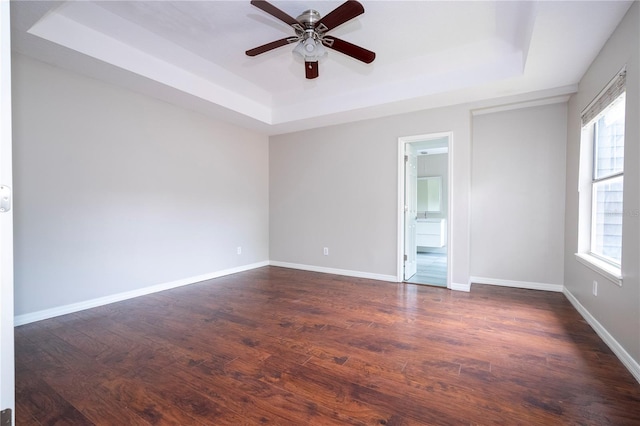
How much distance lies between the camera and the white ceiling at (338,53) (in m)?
2.44

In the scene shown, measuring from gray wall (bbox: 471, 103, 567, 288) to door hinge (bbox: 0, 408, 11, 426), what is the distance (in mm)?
4712

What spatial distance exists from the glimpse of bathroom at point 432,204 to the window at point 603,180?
3.45m

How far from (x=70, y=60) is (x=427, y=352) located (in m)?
4.06

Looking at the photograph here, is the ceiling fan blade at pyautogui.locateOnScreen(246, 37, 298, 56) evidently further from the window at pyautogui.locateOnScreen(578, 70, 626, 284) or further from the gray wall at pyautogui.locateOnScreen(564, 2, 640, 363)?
the window at pyautogui.locateOnScreen(578, 70, 626, 284)

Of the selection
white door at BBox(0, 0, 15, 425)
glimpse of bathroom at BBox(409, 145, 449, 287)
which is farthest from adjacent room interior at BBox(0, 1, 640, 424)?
glimpse of bathroom at BBox(409, 145, 449, 287)

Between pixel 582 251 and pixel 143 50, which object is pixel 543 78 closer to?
pixel 582 251

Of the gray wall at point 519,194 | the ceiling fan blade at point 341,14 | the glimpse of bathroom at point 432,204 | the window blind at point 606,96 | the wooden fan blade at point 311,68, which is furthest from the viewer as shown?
the glimpse of bathroom at point 432,204

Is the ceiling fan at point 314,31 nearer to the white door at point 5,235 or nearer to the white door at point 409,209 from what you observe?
the white door at point 5,235

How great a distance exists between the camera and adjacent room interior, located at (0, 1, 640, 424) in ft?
6.04

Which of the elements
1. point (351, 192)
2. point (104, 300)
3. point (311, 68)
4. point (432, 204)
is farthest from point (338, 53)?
point (432, 204)

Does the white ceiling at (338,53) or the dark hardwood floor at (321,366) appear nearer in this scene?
the dark hardwood floor at (321,366)

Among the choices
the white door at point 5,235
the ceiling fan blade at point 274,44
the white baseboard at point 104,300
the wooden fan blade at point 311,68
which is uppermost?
the ceiling fan blade at point 274,44

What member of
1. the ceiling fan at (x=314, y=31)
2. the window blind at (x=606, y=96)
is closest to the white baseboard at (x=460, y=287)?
the window blind at (x=606, y=96)

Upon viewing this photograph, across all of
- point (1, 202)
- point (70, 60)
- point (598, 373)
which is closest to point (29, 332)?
point (70, 60)
